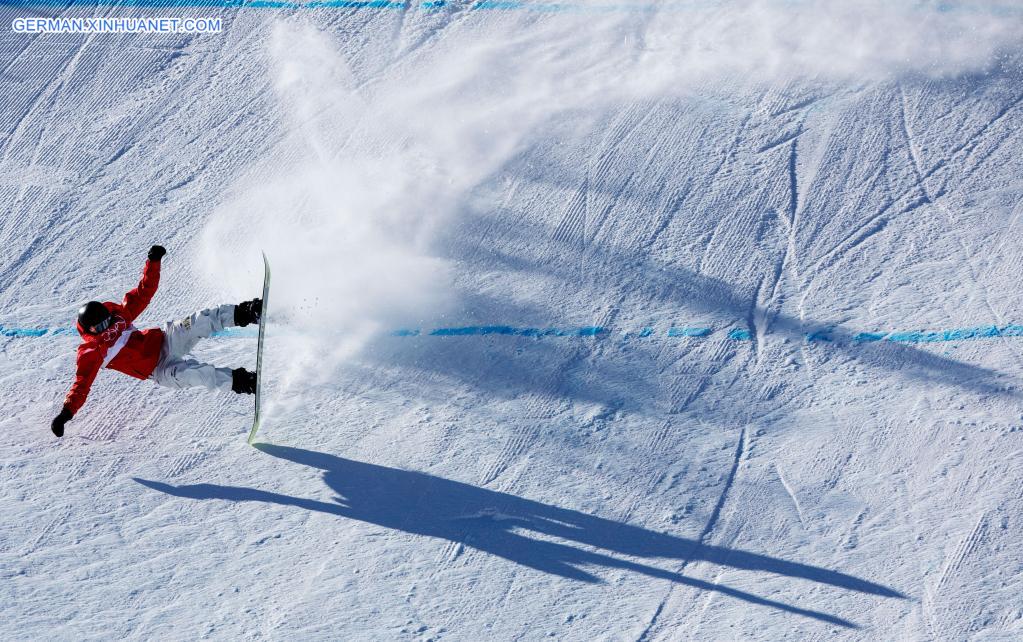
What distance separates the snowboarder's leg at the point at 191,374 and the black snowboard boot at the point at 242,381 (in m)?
0.04

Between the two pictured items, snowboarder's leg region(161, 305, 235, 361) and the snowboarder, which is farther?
snowboarder's leg region(161, 305, 235, 361)

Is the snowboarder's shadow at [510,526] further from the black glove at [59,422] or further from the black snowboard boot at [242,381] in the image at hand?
the black glove at [59,422]

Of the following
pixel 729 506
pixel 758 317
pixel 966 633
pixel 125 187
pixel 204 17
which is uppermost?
pixel 204 17

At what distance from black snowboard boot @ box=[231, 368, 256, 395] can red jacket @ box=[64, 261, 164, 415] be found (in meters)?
0.44

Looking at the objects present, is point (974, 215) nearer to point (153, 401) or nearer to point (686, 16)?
point (686, 16)

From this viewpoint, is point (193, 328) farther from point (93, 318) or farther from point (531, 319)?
point (531, 319)

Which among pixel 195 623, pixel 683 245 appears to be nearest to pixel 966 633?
pixel 683 245

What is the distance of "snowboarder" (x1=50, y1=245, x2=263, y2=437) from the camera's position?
5910mm

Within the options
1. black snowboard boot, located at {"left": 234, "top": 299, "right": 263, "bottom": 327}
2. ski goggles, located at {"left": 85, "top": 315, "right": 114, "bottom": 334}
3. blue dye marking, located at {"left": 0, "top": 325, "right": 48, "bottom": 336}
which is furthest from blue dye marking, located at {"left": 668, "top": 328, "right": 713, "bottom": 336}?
blue dye marking, located at {"left": 0, "top": 325, "right": 48, "bottom": 336}

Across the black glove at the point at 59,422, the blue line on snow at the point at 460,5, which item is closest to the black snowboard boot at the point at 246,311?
the black glove at the point at 59,422

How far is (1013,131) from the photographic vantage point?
7.60m

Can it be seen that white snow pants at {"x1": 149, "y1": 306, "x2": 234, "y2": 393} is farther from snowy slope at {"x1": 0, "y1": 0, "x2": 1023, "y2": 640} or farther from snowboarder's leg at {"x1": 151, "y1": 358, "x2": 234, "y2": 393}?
snowy slope at {"x1": 0, "y1": 0, "x2": 1023, "y2": 640}

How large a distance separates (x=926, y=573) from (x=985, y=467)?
0.76 metres

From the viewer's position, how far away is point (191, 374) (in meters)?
6.08
